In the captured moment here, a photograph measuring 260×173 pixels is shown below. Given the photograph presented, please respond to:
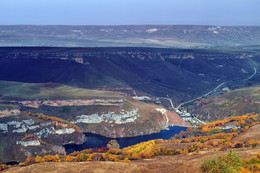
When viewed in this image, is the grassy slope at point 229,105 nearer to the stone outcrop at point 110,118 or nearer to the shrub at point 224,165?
the stone outcrop at point 110,118

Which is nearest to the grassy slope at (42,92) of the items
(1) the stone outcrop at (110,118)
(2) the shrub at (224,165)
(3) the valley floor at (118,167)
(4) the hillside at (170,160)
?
(1) the stone outcrop at (110,118)

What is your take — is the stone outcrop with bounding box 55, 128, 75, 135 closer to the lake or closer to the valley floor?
the lake

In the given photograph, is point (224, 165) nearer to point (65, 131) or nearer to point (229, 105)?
point (65, 131)

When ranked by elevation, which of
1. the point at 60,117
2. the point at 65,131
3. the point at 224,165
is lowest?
the point at 65,131

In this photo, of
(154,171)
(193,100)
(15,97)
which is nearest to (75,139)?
(15,97)

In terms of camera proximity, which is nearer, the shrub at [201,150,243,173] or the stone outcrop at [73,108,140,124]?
the shrub at [201,150,243,173]

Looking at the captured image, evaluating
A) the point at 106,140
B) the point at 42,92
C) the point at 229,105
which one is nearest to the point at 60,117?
the point at 42,92

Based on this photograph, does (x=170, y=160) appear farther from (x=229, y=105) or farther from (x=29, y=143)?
(x=229, y=105)

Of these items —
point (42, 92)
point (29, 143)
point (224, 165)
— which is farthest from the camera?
point (42, 92)

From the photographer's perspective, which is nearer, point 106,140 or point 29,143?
point 29,143

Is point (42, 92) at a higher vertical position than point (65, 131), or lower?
higher

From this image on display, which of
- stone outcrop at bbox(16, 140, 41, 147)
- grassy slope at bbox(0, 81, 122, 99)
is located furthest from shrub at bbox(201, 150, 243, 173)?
grassy slope at bbox(0, 81, 122, 99)

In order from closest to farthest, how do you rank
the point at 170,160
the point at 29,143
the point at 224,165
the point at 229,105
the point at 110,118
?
the point at 224,165
the point at 170,160
the point at 29,143
the point at 110,118
the point at 229,105
